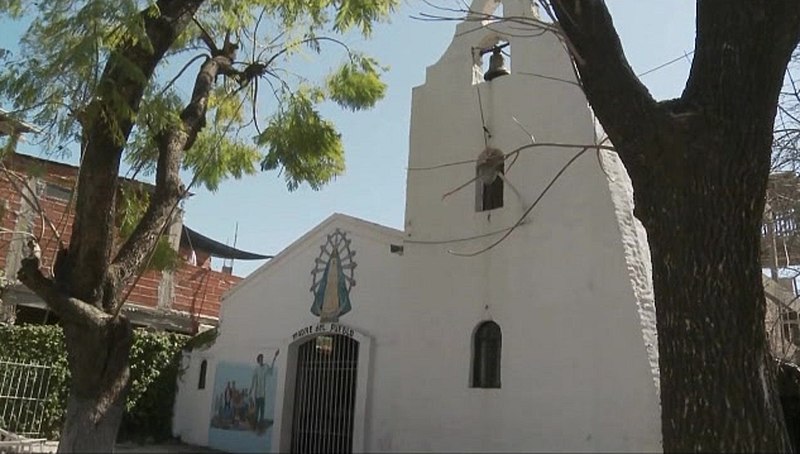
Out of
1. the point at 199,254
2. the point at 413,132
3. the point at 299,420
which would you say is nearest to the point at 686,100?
the point at 413,132

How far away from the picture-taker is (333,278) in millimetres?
12016

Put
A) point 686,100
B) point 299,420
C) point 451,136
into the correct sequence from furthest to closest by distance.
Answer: point 299,420 < point 451,136 < point 686,100

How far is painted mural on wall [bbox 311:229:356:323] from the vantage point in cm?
1174

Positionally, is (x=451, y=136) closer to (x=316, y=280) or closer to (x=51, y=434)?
(x=316, y=280)

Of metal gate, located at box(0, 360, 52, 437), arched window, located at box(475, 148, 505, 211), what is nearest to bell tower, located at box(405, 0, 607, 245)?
arched window, located at box(475, 148, 505, 211)

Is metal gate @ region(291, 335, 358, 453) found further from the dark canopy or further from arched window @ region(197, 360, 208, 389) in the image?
the dark canopy

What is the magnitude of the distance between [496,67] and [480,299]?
3300mm

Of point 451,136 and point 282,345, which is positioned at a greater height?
point 451,136

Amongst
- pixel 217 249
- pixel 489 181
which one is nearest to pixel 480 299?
pixel 489 181

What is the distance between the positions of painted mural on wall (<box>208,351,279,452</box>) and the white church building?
0.04 meters

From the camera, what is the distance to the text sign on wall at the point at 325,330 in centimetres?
1141

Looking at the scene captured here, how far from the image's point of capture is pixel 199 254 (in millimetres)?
23938

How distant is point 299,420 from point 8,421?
5.32 metres

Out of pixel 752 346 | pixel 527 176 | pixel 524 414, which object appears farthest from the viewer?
pixel 527 176
